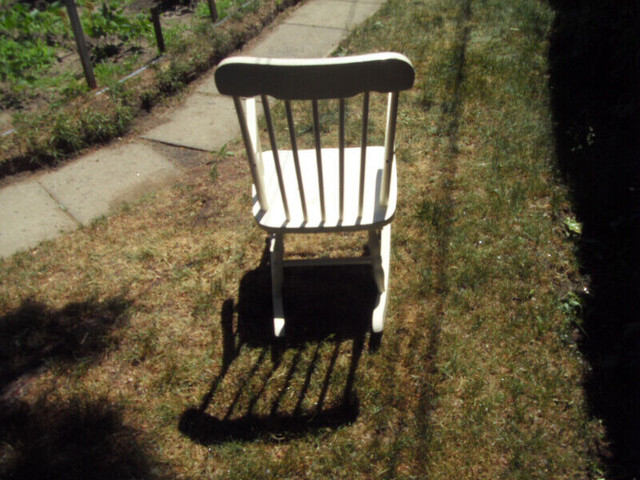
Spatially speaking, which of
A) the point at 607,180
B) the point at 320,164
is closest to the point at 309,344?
the point at 320,164

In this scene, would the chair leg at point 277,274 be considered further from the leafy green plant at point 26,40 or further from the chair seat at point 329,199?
the leafy green plant at point 26,40

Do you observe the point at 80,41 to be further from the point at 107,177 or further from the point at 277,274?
the point at 277,274

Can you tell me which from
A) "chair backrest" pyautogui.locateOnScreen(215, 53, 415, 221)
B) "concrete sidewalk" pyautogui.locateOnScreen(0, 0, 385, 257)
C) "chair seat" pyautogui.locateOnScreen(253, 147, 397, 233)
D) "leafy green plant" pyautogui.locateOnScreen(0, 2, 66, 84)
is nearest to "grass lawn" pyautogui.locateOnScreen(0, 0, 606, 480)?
"concrete sidewalk" pyautogui.locateOnScreen(0, 0, 385, 257)

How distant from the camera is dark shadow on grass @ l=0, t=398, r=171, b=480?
70.1 inches

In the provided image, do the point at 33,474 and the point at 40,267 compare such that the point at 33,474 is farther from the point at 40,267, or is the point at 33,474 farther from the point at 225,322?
the point at 40,267

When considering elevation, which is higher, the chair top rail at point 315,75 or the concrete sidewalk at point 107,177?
the chair top rail at point 315,75

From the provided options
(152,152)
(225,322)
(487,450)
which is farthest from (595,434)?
(152,152)

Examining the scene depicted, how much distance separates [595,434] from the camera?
5.91ft

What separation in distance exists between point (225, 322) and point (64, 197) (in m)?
1.37

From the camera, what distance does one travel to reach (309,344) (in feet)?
7.11

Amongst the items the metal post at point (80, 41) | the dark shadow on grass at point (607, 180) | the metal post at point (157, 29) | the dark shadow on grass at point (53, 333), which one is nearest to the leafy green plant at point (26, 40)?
the metal post at point (80, 41)

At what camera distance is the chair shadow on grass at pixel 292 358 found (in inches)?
75.5

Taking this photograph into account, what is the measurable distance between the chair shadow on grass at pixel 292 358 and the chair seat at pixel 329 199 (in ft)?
1.86

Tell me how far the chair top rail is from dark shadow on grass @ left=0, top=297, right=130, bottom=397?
1.32m
